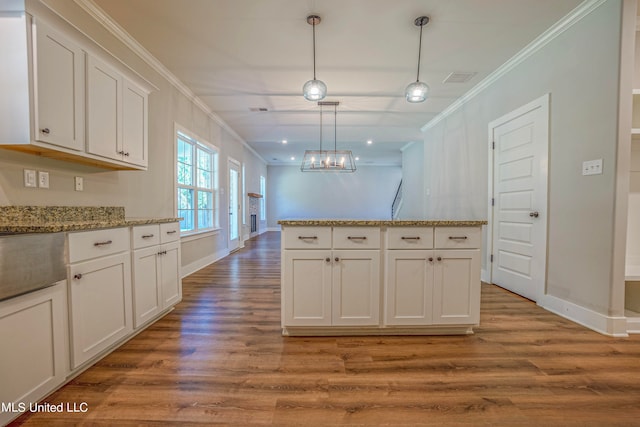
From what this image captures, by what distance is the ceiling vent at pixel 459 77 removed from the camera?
3.36 metres

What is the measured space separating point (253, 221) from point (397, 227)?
7543mm

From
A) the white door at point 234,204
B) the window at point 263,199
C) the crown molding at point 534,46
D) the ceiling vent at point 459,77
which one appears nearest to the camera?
the crown molding at point 534,46

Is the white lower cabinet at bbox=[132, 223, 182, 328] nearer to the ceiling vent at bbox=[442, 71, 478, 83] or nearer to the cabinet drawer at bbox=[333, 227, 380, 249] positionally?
the cabinet drawer at bbox=[333, 227, 380, 249]

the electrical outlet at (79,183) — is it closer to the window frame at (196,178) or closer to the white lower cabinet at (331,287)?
the window frame at (196,178)

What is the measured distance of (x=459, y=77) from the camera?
346 cm

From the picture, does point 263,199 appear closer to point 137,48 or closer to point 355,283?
point 137,48

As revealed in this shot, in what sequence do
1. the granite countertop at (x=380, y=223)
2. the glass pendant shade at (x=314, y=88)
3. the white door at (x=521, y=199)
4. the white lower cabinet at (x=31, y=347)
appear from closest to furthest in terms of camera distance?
the white lower cabinet at (x=31, y=347) → the granite countertop at (x=380, y=223) → the glass pendant shade at (x=314, y=88) → the white door at (x=521, y=199)

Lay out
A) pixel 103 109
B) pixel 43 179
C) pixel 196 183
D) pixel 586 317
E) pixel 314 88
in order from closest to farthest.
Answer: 1. pixel 43 179
2. pixel 103 109
3. pixel 586 317
4. pixel 314 88
5. pixel 196 183

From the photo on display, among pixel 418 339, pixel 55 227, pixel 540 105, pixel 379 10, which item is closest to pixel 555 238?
pixel 540 105

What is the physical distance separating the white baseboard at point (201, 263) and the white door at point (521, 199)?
4.07 metres

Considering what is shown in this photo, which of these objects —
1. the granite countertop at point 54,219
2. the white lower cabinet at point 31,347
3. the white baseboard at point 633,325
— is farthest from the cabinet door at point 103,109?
the white baseboard at point 633,325

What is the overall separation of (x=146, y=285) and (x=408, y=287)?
2.11m

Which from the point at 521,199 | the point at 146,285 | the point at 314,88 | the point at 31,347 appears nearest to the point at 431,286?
the point at 521,199

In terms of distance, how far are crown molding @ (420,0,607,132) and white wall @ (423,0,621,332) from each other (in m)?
0.04
